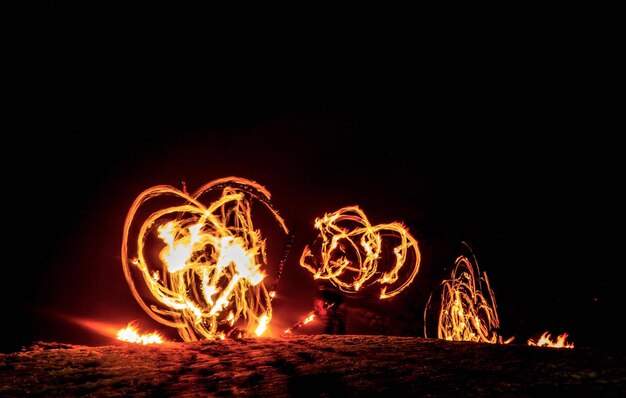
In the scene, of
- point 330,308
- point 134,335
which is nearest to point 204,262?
point 330,308

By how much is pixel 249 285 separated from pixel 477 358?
4.09 meters

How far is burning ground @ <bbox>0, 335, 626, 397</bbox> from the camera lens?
2879 mm

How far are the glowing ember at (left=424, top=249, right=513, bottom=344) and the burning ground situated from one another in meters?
4.92

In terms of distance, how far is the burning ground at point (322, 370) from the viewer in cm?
288

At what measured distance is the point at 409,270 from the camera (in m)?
10.2

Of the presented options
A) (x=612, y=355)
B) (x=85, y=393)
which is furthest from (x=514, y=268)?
(x=85, y=393)

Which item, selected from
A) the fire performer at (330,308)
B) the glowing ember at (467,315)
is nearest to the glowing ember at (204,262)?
the fire performer at (330,308)

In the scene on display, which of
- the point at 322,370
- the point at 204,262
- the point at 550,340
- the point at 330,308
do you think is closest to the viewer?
the point at 322,370

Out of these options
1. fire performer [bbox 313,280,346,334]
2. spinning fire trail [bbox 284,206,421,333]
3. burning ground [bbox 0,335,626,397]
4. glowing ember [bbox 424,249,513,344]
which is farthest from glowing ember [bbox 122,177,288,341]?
glowing ember [bbox 424,249,513,344]

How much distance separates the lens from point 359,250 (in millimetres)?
8883

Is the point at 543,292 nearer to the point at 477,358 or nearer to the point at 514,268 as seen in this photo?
the point at 514,268

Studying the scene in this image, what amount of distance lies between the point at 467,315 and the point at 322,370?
20.2 ft

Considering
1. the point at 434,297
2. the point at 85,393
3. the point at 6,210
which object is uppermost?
the point at 6,210

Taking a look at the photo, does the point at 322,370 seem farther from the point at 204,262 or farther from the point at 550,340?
the point at 550,340
